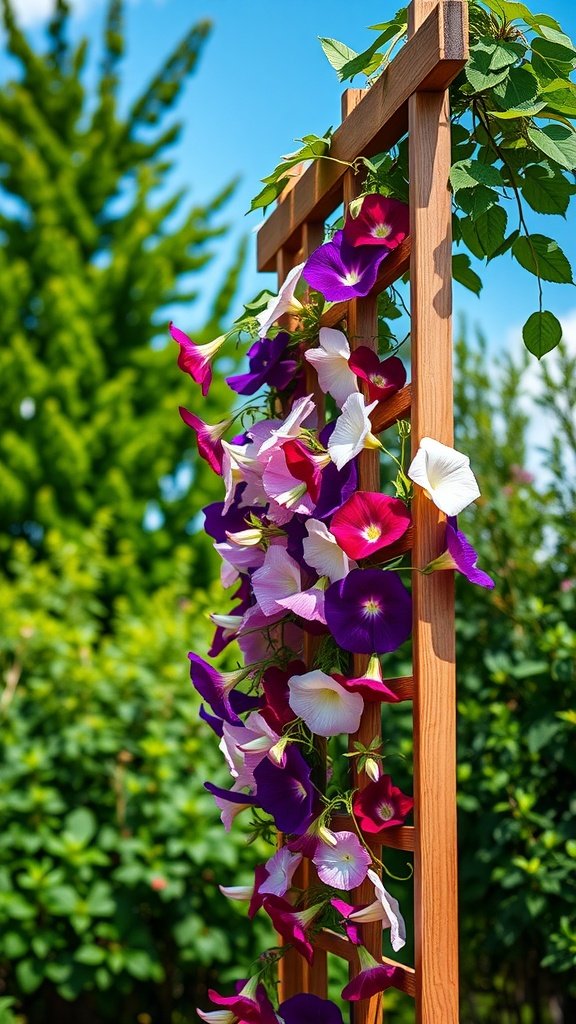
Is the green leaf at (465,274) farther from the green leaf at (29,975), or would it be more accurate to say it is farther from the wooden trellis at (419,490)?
the green leaf at (29,975)

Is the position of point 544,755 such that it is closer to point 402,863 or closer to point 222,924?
point 402,863

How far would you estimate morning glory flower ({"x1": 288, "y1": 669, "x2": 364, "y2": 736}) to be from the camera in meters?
1.23

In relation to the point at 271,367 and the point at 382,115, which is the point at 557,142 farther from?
the point at 271,367

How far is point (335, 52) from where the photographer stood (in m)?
1.44

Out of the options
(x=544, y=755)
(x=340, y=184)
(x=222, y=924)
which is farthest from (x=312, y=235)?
(x=222, y=924)

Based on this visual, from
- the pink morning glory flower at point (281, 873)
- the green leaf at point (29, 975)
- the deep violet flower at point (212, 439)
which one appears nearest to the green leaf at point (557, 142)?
the deep violet flower at point (212, 439)

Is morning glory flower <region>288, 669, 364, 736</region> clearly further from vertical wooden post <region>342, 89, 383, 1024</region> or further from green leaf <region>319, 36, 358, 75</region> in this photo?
green leaf <region>319, 36, 358, 75</region>

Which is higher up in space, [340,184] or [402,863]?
[340,184]

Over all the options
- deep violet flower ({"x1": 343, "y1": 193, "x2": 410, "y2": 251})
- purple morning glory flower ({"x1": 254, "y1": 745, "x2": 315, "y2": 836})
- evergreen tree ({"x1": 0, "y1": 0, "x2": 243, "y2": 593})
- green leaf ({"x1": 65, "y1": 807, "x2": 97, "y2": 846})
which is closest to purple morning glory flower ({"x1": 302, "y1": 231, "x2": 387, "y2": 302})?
deep violet flower ({"x1": 343, "y1": 193, "x2": 410, "y2": 251})

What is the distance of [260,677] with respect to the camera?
55.3 inches

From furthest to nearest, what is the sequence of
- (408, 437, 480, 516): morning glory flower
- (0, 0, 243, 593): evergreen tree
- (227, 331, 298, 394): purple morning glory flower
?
(0, 0, 243, 593): evergreen tree → (227, 331, 298, 394): purple morning glory flower → (408, 437, 480, 516): morning glory flower

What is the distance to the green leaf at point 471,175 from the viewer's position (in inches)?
46.9

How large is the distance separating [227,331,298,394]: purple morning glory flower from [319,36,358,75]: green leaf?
395 mm

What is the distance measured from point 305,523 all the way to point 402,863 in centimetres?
146
